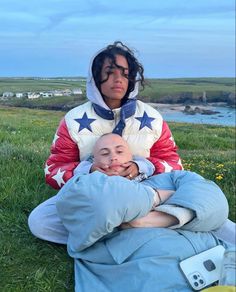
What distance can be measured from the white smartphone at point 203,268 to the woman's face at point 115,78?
2018 millimetres

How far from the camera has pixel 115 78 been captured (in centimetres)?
548

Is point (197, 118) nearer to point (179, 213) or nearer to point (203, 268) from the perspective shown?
point (179, 213)

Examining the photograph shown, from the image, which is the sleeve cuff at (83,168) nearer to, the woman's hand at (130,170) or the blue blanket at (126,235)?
the woman's hand at (130,170)

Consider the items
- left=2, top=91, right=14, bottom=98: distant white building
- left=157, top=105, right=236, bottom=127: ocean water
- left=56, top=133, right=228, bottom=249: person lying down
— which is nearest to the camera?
left=56, top=133, right=228, bottom=249: person lying down

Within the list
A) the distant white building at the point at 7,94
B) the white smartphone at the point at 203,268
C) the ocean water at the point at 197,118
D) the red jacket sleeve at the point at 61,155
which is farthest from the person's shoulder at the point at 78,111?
the ocean water at the point at 197,118

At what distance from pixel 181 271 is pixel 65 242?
1504 mm

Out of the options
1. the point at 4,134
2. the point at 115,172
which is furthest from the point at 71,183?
the point at 4,134

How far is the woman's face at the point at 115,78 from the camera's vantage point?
5457 millimetres

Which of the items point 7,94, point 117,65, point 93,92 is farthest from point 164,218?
point 7,94

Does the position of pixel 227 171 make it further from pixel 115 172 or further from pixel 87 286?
pixel 87 286

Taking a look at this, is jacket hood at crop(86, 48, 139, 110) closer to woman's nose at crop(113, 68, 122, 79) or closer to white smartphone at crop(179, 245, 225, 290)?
woman's nose at crop(113, 68, 122, 79)

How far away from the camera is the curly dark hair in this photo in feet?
18.1

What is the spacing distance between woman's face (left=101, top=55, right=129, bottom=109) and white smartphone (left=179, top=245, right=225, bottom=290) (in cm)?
202

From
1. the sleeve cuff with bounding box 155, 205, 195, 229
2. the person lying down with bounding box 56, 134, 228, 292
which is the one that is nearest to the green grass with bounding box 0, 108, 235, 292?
the person lying down with bounding box 56, 134, 228, 292
